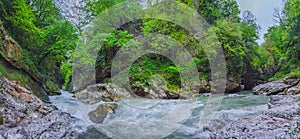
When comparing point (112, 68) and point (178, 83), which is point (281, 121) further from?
point (112, 68)

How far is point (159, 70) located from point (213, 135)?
9.23m

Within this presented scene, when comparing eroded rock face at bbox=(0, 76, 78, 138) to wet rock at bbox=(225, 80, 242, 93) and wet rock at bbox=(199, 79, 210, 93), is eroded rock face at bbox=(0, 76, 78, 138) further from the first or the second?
wet rock at bbox=(225, 80, 242, 93)

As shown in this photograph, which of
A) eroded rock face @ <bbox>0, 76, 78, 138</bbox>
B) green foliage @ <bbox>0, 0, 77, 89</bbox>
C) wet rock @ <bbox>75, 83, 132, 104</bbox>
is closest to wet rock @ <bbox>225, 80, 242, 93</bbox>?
wet rock @ <bbox>75, 83, 132, 104</bbox>

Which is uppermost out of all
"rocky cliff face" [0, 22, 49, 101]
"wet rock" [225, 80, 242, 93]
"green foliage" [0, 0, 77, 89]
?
"green foliage" [0, 0, 77, 89]

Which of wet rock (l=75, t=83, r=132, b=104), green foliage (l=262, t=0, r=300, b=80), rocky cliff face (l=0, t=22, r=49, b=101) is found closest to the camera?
rocky cliff face (l=0, t=22, r=49, b=101)

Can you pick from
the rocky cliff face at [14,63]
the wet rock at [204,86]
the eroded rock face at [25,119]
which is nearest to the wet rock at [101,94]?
the rocky cliff face at [14,63]

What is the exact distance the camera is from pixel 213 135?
3.71 meters

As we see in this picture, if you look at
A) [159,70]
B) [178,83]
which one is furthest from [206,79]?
[159,70]

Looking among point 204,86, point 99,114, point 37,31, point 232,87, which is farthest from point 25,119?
point 232,87

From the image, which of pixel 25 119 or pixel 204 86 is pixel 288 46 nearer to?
pixel 204 86

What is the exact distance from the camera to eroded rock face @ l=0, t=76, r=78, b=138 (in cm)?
360

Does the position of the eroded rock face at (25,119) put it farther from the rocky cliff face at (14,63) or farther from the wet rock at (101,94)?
the wet rock at (101,94)

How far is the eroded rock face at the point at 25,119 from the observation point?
3.60 m

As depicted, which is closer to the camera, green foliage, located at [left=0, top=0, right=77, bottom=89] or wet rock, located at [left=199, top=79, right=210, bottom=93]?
green foliage, located at [left=0, top=0, right=77, bottom=89]
